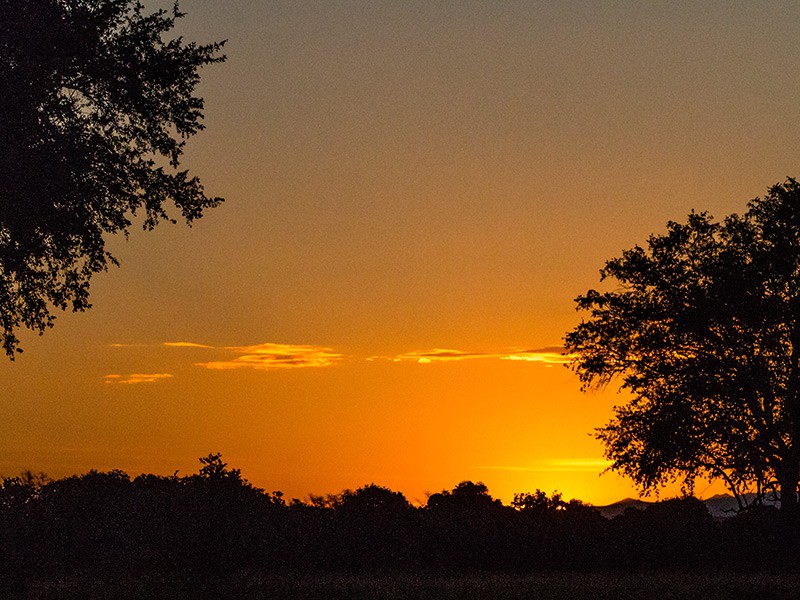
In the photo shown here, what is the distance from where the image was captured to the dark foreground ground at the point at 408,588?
91.1 ft

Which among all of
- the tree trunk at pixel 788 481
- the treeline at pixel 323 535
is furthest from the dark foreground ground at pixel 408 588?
the tree trunk at pixel 788 481

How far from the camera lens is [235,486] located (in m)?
40.5

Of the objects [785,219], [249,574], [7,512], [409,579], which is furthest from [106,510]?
[785,219]

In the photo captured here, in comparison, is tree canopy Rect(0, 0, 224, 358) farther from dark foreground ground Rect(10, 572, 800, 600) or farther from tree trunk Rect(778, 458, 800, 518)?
tree trunk Rect(778, 458, 800, 518)

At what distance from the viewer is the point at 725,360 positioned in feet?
133

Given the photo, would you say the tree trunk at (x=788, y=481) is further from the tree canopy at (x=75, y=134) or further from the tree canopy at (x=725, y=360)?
the tree canopy at (x=75, y=134)

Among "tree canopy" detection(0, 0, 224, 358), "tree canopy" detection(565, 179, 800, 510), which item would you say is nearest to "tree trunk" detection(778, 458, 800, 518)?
"tree canopy" detection(565, 179, 800, 510)

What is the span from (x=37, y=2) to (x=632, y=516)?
27234 millimetres

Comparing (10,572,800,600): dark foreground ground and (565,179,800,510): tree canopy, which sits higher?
(565,179,800,510): tree canopy

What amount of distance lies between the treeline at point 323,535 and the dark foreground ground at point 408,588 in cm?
332

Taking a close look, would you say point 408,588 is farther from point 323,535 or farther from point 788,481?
point 788,481

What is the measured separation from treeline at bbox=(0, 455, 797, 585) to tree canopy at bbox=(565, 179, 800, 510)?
2058mm

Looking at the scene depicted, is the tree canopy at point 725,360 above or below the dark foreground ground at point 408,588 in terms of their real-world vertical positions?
above

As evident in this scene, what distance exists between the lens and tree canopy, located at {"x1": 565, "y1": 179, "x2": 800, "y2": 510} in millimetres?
40156
